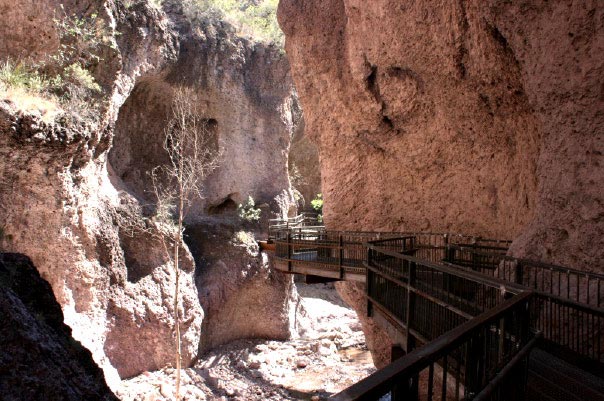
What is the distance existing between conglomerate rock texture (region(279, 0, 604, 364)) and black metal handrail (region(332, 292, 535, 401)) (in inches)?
117

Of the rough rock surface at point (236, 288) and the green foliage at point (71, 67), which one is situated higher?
the green foliage at point (71, 67)

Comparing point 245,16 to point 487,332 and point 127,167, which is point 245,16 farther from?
point 487,332

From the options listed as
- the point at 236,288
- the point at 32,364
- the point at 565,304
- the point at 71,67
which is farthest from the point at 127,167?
the point at 565,304

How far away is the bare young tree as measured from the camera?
13.6 meters

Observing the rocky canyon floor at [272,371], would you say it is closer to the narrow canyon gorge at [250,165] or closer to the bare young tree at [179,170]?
the narrow canyon gorge at [250,165]

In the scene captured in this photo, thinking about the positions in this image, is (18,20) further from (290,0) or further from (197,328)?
(197,328)

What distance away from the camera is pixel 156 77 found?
701 inches

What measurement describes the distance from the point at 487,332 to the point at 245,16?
24535 millimetres

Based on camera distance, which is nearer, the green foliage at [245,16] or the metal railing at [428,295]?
the metal railing at [428,295]

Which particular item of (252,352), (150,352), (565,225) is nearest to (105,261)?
(150,352)

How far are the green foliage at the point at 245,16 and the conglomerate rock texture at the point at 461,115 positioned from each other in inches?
237

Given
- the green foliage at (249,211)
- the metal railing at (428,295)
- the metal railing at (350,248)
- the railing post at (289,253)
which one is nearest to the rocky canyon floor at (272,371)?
the railing post at (289,253)

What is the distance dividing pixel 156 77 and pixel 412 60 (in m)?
11.7

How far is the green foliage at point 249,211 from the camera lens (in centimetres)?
2036
